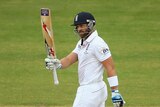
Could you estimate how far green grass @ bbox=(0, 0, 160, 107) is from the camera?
15.7 m

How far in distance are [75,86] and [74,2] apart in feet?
44.1

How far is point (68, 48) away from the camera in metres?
21.8

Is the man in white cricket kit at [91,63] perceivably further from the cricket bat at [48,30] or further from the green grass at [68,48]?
the green grass at [68,48]

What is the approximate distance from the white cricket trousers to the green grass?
16.7ft

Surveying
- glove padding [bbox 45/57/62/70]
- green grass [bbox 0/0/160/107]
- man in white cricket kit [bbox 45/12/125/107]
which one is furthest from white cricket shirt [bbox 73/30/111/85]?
green grass [bbox 0/0/160/107]

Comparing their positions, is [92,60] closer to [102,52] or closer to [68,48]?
[102,52]

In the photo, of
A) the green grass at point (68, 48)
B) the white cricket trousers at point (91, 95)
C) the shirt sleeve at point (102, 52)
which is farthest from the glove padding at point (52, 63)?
the green grass at point (68, 48)

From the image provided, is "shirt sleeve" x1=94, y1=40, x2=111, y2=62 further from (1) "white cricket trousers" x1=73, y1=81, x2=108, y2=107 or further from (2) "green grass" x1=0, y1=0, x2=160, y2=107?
(2) "green grass" x1=0, y1=0, x2=160, y2=107

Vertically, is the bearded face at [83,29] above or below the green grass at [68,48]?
above

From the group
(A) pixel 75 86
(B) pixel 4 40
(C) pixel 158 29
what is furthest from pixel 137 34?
(A) pixel 75 86

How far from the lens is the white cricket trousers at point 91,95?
9.30m

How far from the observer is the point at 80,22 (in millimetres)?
9375

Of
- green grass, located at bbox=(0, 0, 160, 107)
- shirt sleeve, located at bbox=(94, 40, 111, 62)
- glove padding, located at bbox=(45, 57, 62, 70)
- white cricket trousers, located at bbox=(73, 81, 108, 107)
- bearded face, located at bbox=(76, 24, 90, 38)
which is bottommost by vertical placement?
green grass, located at bbox=(0, 0, 160, 107)

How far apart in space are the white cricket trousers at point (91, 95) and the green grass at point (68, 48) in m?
5.09
